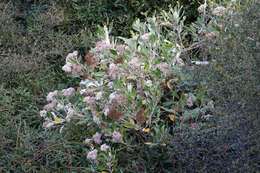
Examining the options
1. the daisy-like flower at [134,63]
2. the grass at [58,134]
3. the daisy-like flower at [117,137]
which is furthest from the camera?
the daisy-like flower at [134,63]

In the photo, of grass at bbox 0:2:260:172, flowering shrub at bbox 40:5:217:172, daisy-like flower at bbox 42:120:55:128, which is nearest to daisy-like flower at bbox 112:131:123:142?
flowering shrub at bbox 40:5:217:172

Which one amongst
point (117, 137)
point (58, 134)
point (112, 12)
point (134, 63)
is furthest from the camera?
point (112, 12)

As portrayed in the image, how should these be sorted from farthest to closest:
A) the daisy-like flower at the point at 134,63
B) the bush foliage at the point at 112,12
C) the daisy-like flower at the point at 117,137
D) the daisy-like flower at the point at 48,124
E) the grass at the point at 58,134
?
the bush foliage at the point at 112,12 → the daisy-like flower at the point at 48,124 → the daisy-like flower at the point at 134,63 → the daisy-like flower at the point at 117,137 → the grass at the point at 58,134

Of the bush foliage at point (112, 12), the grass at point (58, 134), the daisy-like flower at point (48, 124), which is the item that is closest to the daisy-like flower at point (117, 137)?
the grass at point (58, 134)

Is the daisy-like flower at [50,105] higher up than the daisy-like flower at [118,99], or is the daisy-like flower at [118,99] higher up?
the daisy-like flower at [118,99]

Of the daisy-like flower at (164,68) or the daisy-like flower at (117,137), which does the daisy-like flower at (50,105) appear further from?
the daisy-like flower at (164,68)

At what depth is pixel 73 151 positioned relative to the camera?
326 centimetres

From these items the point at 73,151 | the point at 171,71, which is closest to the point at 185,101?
the point at 171,71

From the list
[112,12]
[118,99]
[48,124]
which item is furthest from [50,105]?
[112,12]

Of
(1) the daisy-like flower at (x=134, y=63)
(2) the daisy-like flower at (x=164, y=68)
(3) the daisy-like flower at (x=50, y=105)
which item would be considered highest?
(1) the daisy-like flower at (x=134, y=63)

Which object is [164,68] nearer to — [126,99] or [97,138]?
[126,99]

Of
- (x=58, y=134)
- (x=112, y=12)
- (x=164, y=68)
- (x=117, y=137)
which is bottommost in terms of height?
(x=58, y=134)

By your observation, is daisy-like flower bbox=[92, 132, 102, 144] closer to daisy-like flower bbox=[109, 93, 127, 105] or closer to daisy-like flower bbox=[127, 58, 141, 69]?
daisy-like flower bbox=[109, 93, 127, 105]

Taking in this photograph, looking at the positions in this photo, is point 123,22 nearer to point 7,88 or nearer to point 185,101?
point 7,88
